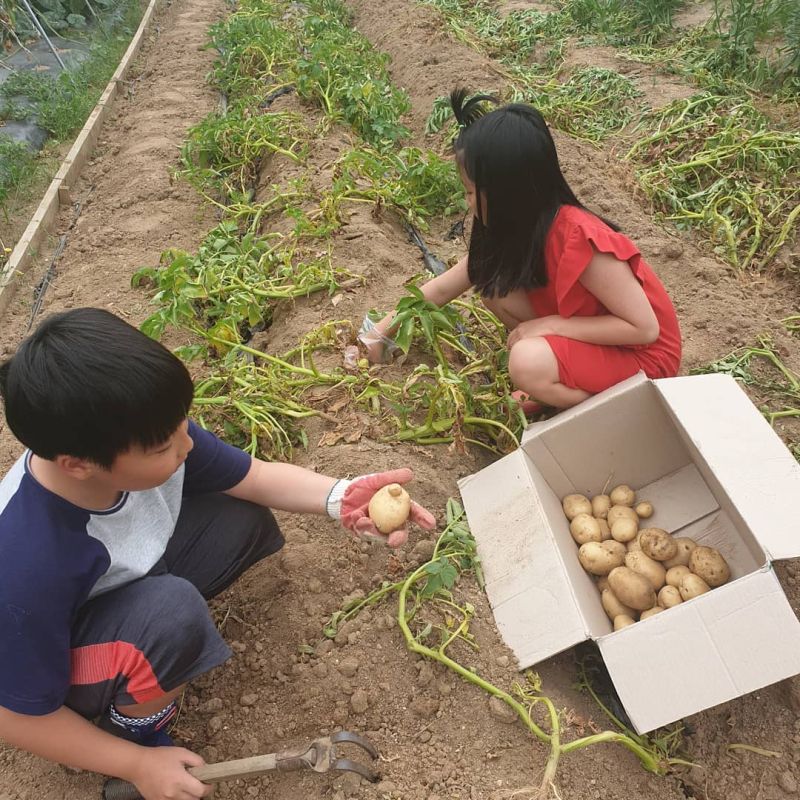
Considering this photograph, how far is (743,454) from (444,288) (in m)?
1.16

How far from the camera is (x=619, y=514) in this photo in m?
2.07

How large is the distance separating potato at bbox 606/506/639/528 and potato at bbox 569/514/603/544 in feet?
0.18

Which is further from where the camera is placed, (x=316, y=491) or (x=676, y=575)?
(x=676, y=575)

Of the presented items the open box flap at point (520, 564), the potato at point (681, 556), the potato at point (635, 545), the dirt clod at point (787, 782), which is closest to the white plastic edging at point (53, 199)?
the open box flap at point (520, 564)

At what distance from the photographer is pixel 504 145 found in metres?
1.87

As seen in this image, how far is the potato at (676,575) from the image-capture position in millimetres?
1830

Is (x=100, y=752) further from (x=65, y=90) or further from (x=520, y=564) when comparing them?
(x=65, y=90)

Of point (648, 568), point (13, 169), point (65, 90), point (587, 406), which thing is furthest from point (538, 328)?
point (65, 90)

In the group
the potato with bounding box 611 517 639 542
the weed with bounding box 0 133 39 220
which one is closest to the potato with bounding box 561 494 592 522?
the potato with bounding box 611 517 639 542

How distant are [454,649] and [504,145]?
4.48ft

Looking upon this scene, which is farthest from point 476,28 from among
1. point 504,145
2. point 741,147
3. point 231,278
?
point 504,145

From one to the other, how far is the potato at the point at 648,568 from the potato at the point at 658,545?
0.07ft

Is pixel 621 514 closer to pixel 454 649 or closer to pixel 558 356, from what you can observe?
pixel 558 356

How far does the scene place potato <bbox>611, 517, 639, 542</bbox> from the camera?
6.67 ft
